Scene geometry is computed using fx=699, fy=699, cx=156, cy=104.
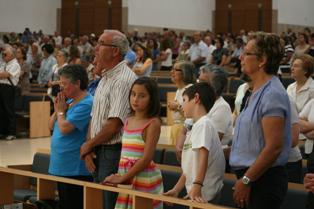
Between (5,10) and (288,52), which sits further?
(5,10)

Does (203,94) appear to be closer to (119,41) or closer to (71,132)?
(119,41)

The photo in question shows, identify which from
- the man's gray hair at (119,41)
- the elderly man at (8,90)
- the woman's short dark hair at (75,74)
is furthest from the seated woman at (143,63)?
the man's gray hair at (119,41)

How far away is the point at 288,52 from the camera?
16.5m

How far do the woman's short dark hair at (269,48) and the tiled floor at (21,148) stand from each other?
6.86 metres

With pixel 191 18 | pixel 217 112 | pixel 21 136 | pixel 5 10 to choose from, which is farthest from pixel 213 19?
pixel 217 112

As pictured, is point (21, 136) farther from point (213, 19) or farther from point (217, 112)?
point (213, 19)

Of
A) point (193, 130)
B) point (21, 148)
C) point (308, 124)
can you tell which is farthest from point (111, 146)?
point (21, 148)

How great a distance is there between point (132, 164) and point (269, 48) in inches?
53.8

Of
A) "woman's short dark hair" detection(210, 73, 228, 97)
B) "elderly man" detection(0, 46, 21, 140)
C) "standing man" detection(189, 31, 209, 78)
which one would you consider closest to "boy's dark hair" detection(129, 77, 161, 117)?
"woman's short dark hair" detection(210, 73, 228, 97)

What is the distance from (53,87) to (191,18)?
702 inches

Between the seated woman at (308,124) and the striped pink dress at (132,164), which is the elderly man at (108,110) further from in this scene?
the seated woman at (308,124)

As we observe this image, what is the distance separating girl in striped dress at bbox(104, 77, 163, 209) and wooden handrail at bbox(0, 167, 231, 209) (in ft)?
0.48

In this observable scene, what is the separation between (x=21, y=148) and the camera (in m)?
12.4

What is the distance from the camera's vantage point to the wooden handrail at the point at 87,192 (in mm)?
4096
